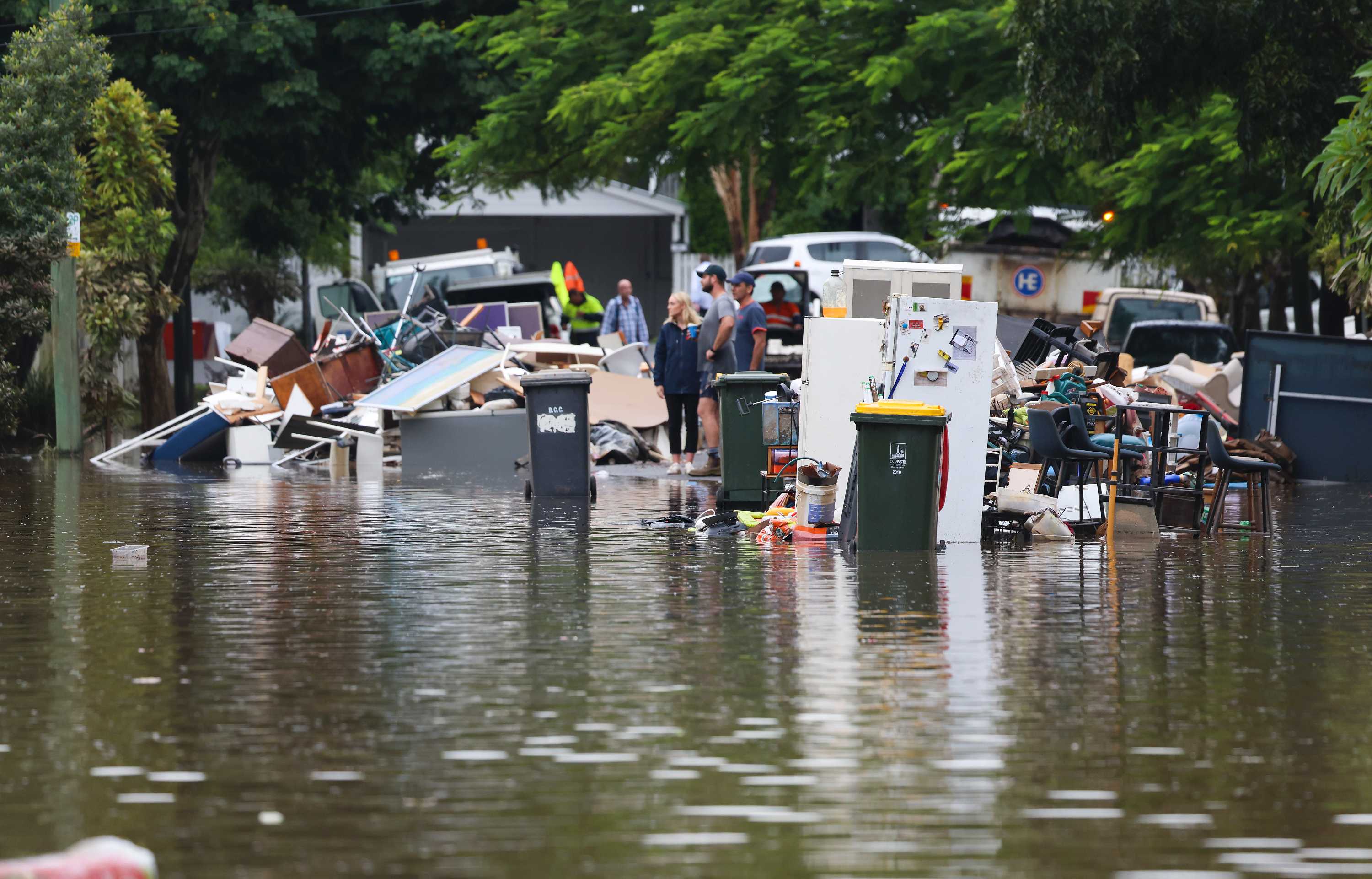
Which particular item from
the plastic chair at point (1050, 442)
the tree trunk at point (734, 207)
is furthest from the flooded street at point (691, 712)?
the tree trunk at point (734, 207)

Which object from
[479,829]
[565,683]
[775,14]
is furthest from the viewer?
[775,14]

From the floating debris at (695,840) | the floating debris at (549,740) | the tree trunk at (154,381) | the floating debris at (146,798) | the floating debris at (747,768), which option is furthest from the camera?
the tree trunk at (154,381)

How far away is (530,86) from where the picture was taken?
28.9 meters

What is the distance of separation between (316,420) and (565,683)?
1632 centimetres

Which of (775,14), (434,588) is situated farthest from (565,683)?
(775,14)

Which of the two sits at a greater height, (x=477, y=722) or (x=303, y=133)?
(x=303, y=133)

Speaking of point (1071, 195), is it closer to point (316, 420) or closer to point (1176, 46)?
point (1176, 46)

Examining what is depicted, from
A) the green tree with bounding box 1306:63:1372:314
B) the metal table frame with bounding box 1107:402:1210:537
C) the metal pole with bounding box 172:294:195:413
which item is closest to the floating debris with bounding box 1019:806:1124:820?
the metal table frame with bounding box 1107:402:1210:537

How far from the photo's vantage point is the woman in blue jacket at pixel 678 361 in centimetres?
1900

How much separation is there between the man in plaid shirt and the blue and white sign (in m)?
7.56

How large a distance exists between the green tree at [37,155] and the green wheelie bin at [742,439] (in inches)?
408

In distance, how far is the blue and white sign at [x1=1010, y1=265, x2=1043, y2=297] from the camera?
3384cm

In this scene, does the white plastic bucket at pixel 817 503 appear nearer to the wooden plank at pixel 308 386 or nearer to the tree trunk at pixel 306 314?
the wooden plank at pixel 308 386

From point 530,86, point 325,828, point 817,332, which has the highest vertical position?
point 530,86
